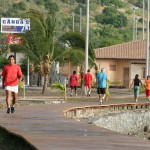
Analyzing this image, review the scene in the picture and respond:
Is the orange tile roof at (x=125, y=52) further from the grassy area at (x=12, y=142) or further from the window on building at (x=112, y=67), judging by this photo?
the grassy area at (x=12, y=142)

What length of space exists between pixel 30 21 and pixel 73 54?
327cm

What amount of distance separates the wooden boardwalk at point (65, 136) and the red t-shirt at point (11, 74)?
1.55 meters

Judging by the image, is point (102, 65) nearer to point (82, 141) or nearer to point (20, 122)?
point (20, 122)

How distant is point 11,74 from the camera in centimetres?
2262

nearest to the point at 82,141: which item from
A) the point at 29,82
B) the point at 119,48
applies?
→ the point at 29,82

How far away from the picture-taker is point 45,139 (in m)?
15.0

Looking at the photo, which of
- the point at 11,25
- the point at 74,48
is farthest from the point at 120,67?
the point at 74,48

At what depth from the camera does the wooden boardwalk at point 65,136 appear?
13930mm

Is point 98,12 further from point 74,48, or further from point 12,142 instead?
point 12,142

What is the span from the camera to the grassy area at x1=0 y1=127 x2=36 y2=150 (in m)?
15.0

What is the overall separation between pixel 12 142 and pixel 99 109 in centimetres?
1740

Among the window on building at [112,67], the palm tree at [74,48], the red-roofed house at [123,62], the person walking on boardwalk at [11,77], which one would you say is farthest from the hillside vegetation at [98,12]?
the person walking on boardwalk at [11,77]

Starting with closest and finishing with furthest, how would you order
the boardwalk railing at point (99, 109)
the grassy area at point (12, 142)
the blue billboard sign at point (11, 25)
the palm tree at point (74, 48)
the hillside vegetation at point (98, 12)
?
1. the grassy area at point (12, 142)
2. the boardwalk railing at point (99, 109)
3. the palm tree at point (74, 48)
4. the blue billboard sign at point (11, 25)
5. the hillside vegetation at point (98, 12)

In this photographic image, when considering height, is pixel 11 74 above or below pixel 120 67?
below
